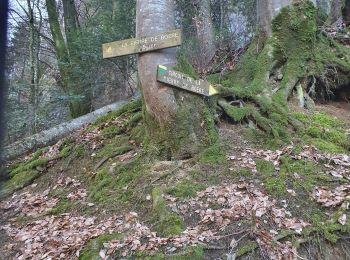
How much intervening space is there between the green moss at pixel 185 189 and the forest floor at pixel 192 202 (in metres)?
0.01

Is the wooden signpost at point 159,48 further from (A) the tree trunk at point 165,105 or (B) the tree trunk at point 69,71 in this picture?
(B) the tree trunk at point 69,71

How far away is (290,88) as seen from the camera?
20.9 feet

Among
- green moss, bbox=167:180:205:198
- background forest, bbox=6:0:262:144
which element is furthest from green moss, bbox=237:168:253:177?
background forest, bbox=6:0:262:144

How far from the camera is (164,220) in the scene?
12.6 ft

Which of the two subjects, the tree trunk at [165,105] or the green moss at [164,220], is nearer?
the green moss at [164,220]

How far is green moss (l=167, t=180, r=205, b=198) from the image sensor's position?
4.20 metres

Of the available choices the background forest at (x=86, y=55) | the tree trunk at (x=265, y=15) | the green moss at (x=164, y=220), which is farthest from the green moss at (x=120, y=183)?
the tree trunk at (x=265, y=15)

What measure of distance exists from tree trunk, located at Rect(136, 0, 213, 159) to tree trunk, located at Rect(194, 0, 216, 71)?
11.9 feet

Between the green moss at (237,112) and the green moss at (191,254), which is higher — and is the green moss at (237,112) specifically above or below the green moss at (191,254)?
above

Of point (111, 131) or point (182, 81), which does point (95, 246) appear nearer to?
point (182, 81)

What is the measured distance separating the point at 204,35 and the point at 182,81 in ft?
20.5

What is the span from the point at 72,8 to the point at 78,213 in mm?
10434

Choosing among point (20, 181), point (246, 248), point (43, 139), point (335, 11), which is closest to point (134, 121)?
point (20, 181)

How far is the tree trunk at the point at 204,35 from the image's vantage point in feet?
30.4
